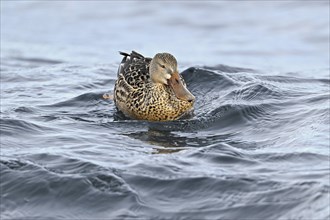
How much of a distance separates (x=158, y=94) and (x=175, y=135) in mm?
1077

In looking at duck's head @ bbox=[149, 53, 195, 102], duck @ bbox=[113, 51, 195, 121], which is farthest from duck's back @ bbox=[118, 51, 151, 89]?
duck's head @ bbox=[149, 53, 195, 102]

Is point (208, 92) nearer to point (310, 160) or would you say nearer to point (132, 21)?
point (310, 160)

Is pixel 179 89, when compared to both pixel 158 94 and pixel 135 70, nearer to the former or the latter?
pixel 158 94

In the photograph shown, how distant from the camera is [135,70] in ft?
40.5

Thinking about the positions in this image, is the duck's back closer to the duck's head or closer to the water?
the duck's head

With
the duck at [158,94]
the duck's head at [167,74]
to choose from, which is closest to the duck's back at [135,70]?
the duck at [158,94]

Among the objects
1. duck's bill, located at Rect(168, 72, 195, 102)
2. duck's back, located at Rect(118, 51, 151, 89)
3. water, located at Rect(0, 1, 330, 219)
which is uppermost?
duck's back, located at Rect(118, 51, 151, 89)

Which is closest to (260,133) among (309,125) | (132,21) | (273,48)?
(309,125)

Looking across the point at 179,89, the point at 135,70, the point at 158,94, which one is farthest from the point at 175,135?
the point at 135,70

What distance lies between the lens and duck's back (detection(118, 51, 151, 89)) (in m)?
12.0

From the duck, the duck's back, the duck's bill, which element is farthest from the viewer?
the duck's back

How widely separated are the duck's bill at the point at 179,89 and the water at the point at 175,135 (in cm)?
31

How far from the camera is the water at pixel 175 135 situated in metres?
8.05

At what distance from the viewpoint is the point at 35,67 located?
16.2 meters
